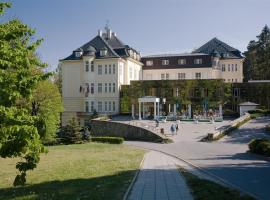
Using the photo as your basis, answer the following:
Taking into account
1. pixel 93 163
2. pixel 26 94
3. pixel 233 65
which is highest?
pixel 233 65

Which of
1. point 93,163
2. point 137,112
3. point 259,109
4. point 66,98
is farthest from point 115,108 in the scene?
point 93,163

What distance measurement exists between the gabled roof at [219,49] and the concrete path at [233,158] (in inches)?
1074

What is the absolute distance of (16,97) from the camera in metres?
10.8

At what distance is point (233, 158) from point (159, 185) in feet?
36.8

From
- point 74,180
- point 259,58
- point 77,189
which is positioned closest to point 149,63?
point 259,58

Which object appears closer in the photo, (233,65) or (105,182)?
(105,182)

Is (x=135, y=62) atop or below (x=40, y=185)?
atop

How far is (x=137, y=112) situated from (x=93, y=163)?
3929 centimetres

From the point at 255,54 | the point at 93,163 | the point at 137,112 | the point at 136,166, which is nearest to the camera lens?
the point at 136,166

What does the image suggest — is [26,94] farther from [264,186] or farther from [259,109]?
[259,109]

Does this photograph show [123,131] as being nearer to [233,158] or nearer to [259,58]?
[233,158]

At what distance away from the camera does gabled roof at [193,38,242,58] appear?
70.0 m

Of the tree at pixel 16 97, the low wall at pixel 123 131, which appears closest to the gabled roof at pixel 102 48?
the low wall at pixel 123 131

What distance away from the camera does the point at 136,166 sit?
2059 centimetres
